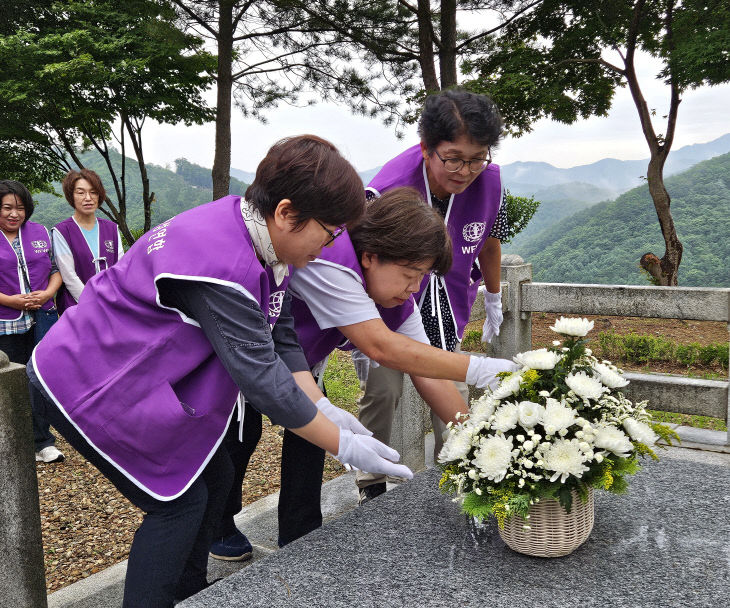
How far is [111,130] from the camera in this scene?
15.2 metres

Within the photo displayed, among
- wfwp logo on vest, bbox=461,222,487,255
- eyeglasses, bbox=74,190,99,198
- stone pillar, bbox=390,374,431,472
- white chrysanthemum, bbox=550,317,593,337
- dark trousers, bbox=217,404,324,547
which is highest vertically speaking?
eyeglasses, bbox=74,190,99,198

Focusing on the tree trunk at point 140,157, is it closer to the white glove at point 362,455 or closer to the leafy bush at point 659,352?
the leafy bush at point 659,352

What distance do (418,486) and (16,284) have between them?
3.22 m

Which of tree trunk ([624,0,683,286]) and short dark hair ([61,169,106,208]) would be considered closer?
short dark hair ([61,169,106,208])

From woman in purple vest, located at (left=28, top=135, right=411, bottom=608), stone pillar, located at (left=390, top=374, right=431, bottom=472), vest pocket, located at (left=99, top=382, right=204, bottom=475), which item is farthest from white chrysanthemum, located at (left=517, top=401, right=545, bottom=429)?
stone pillar, located at (left=390, top=374, right=431, bottom=472)

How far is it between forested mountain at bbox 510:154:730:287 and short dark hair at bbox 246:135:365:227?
12.9m

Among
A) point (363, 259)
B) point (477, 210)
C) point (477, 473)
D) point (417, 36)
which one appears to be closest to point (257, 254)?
point (363, 259)

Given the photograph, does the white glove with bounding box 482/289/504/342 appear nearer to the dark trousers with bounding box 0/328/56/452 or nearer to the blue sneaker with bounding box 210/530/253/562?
the blue sneaker with bounding box 210/530/253/562

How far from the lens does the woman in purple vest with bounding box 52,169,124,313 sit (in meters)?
4.42

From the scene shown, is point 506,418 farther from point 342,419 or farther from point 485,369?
point 342,419

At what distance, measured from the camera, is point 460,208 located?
2.75 metres

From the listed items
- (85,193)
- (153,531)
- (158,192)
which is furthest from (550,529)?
(158,192)

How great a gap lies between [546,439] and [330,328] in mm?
903

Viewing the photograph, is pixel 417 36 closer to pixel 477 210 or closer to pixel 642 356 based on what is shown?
pixel 642 356
